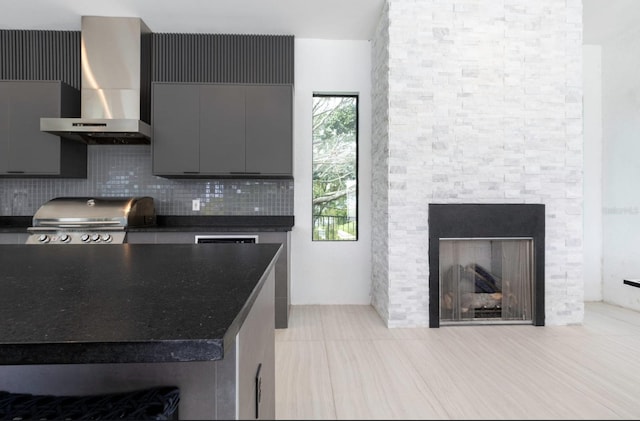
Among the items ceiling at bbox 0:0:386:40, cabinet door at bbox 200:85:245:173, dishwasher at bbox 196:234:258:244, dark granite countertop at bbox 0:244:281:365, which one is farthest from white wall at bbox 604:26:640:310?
dark granite countertop at bbox 0:244:281:365

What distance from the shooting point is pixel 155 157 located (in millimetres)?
3004

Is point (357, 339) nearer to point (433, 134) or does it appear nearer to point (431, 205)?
point (431, 205)

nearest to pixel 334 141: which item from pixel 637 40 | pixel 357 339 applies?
pixel 357 339

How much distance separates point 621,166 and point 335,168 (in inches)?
101

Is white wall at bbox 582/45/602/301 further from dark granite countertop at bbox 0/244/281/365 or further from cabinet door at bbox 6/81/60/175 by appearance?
cabinet door at bbox 6/81/60/175

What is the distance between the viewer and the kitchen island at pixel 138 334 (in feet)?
1.27

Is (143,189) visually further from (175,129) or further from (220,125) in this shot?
(220,125)

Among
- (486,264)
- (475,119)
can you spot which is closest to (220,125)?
(475,119)

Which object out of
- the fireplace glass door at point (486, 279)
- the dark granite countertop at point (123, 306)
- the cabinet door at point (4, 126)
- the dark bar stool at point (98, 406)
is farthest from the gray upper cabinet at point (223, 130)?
the dark bar stool at point (98, 406)

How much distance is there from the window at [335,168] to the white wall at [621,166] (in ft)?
7.75

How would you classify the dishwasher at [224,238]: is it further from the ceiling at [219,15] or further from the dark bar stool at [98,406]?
the dark bar stool at [98,406]

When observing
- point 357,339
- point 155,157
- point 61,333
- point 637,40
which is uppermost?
point 637,40

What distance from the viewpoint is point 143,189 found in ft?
11.0

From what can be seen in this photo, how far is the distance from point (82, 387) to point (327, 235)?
3002mm
